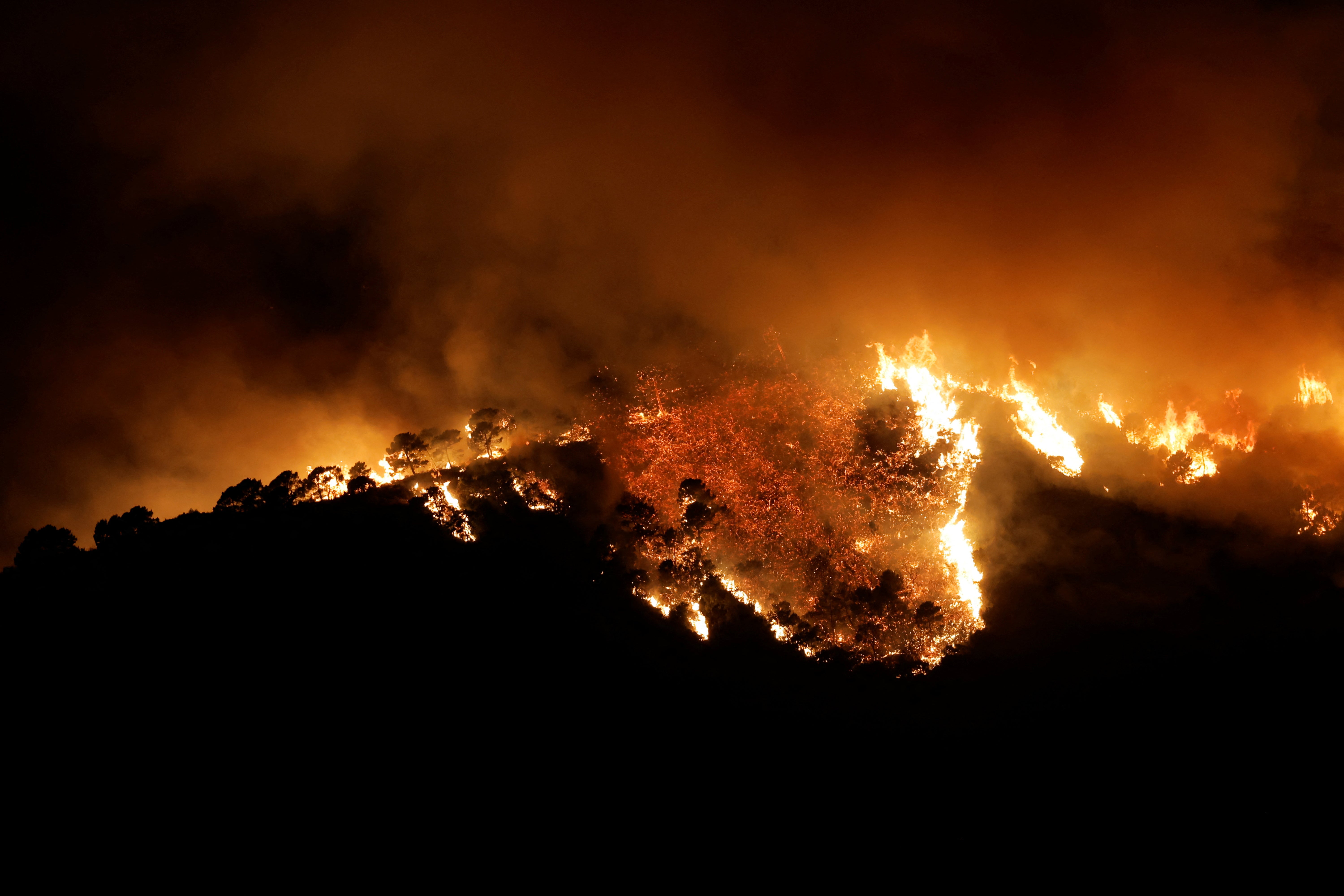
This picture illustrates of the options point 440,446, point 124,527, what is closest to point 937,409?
point 440,446

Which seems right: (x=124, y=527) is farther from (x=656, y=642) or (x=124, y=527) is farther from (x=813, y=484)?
(x=813, y=484)

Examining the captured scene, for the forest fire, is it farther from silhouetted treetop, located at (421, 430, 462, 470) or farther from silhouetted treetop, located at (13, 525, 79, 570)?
silhouetted treetop, located at (13, 525, 79, 570)

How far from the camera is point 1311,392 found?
3222 centimetres

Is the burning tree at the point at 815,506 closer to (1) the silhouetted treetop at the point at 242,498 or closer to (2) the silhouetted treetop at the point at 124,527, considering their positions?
(1) the silhouetted treetop at the point at 242,498

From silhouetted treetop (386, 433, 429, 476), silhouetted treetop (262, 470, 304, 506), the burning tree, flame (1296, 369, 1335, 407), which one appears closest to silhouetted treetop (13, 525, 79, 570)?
silhouetted treetop (262, 470, 304, 506)

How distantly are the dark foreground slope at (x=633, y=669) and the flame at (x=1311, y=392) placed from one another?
632 centimetres

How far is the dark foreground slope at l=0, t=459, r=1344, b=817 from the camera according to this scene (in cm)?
2478

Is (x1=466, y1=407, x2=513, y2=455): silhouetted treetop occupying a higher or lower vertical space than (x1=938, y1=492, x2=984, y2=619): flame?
higher

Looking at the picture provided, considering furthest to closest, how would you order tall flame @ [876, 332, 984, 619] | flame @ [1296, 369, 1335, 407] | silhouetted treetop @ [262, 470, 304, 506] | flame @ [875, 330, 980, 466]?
silhouetted treetop @ [262, 470, 304, 506] → flame @ [875, 330, 980, 466] → tall flame @ [876, 332, 984, 619] → flame @ [1296, 369, 1335, 407]

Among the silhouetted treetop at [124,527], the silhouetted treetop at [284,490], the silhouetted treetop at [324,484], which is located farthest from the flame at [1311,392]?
the silhouetted treetop at [124,527]

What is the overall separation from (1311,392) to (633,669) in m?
32.0

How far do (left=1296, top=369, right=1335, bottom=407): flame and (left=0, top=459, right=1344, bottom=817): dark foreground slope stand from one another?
20.7 feet

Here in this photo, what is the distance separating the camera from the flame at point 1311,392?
3197cm

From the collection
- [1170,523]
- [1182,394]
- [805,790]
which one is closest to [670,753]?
[805,790]
